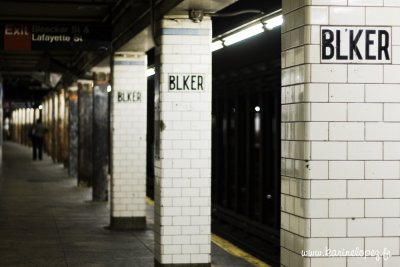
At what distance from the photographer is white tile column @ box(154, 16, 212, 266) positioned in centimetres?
780

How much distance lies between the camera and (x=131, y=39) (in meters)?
9.81

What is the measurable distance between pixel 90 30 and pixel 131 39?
1598 mm

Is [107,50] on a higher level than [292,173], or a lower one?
higher

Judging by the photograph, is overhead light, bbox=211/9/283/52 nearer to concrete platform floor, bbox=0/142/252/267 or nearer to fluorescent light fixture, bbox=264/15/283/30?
fluorescent light fixture, bbox=264/15/283/30

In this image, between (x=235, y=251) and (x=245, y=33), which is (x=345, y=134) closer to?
(x=245, y=33)

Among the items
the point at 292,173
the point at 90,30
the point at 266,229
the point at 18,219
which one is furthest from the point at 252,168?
the point at 292,173

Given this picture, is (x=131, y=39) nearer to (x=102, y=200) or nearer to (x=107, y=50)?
(x=107, y=50)

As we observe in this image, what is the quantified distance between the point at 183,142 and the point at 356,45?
3647mm

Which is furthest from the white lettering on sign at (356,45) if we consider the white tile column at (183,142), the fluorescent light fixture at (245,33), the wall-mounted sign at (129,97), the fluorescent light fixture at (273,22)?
the wall-mounted sign at (129,97)

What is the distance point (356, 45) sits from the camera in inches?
174

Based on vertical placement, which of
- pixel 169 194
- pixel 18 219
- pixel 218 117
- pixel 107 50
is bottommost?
pixel 18 219

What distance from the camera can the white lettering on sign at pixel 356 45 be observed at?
14.4 ft

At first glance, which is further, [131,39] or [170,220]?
[131,39]

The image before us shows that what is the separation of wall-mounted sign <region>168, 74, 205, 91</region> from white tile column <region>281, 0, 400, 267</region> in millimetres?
3366
